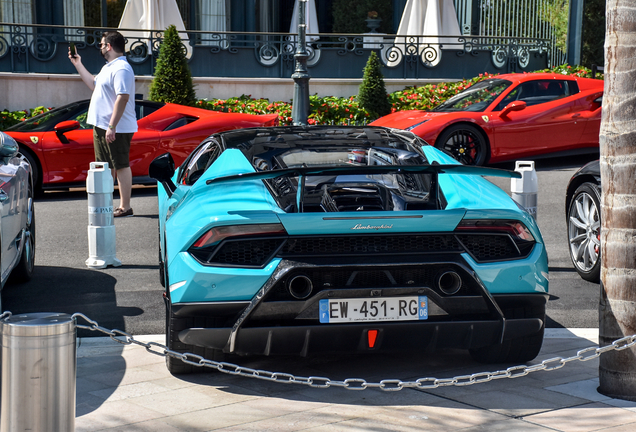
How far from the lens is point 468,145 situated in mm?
13219

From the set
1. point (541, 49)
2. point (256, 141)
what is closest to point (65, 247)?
point (256, 141)

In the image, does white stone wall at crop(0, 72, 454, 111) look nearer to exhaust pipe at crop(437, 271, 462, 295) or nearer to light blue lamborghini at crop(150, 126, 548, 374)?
light blue lamborghini at crop(150, 126, 548, 374)

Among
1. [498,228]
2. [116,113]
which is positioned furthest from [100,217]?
[498,228]

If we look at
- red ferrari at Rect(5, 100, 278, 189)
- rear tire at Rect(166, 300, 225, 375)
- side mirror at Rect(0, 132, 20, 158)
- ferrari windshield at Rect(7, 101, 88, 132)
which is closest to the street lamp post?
red ferrari at Rect(5, 100, 278, 189)

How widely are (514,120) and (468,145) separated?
85 cm

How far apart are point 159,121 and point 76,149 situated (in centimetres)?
122

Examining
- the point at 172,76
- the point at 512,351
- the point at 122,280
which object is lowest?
the point at 122,280

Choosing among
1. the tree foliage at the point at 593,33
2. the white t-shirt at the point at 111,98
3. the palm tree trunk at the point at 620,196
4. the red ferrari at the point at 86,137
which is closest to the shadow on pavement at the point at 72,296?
the white t-shirt at the point at 111,98

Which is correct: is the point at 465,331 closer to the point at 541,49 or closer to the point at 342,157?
the point at 342,157

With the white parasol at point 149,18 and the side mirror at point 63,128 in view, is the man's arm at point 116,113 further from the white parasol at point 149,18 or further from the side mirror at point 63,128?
the white parasol at point 149,18

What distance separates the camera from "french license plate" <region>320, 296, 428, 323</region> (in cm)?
409

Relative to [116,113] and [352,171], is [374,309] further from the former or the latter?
[116,113]

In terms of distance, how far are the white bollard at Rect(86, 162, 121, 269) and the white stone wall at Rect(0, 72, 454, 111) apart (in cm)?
1000

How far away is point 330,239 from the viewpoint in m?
4.14
